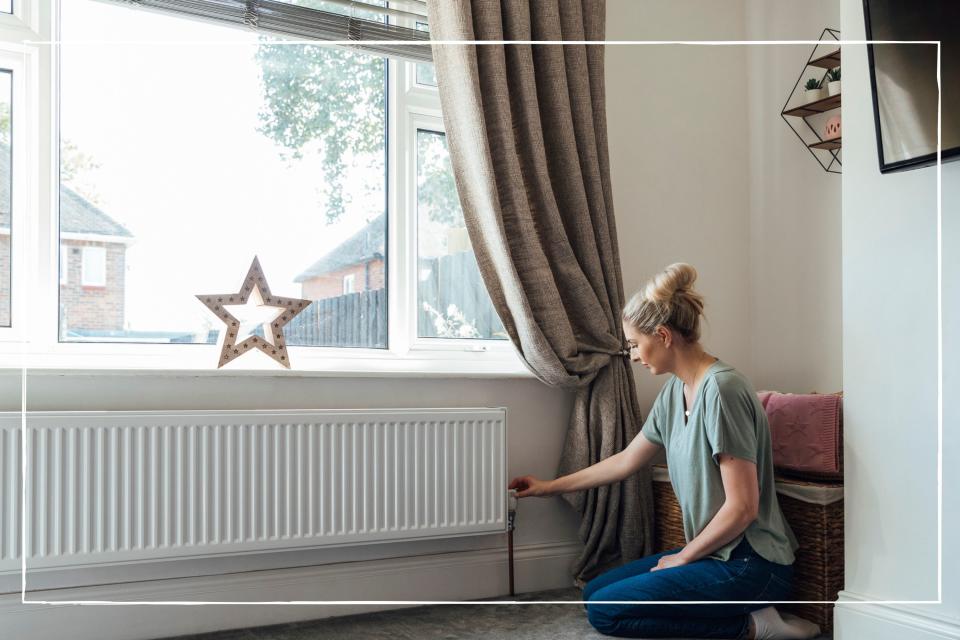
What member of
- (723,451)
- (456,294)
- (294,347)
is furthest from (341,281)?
(723,451)

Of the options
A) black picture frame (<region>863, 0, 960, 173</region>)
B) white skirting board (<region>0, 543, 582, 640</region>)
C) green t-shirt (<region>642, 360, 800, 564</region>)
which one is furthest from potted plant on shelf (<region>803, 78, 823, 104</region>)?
white skirting board (<region>0, 543, 582, 640</region>)

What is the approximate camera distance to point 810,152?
2688 mm

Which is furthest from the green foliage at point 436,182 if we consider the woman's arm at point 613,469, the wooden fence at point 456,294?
the woman's arm at point 613,469

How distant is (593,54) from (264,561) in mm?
1705

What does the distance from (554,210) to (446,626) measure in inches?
45.5

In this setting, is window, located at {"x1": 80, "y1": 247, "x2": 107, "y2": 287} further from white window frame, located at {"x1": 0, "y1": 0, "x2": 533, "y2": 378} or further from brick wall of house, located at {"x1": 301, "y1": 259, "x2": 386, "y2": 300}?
brick wall of house, located at {"x1": 301, "y1": 259, "x2": 386, "y2": 300}

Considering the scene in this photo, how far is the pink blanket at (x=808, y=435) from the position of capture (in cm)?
209

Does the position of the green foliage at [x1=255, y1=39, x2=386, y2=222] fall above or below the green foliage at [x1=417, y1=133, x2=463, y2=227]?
above

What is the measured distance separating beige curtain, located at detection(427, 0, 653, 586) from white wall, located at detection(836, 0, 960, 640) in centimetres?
71

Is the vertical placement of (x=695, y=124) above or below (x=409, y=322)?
above

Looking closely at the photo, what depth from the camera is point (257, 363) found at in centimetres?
224

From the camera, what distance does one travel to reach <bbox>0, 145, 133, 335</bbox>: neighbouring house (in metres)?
2.14

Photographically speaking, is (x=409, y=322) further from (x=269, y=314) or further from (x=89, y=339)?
(x=89, y=339)

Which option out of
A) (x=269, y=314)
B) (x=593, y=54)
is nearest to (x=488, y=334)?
(x=269, y=314)
